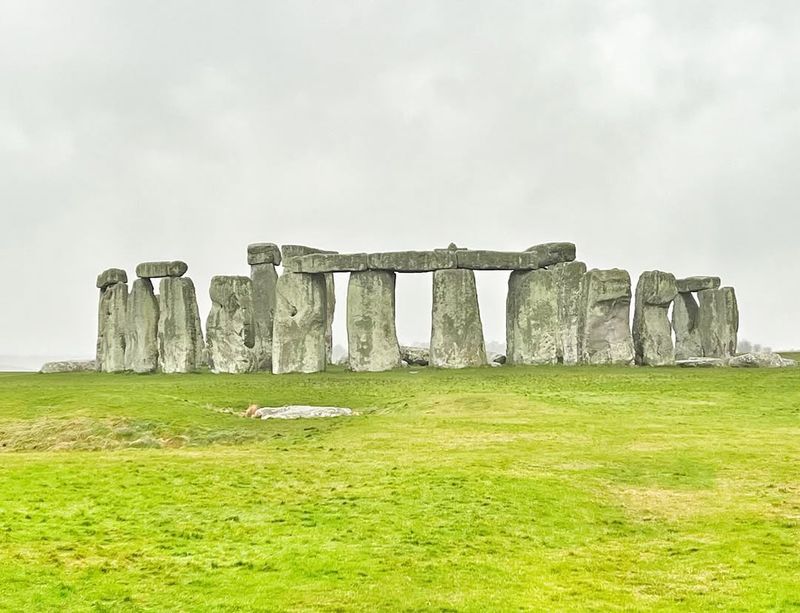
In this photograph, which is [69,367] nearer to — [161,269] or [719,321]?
[161,269]

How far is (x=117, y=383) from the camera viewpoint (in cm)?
3053

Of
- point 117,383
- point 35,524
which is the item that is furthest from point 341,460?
point 117,383

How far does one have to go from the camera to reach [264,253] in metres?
38.1

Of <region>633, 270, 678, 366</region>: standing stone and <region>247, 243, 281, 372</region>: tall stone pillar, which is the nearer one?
<region>633, 270, 678, 366</region>: standing stone

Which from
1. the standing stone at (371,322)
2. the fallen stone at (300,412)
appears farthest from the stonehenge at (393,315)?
the fallen stone at (300,412)

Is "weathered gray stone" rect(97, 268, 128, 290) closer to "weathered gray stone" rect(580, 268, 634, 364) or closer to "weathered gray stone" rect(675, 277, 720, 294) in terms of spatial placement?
"weathered gray stone" rect(580, 268, 634, 364)

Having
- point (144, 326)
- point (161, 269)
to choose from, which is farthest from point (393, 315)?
point (144, 326)

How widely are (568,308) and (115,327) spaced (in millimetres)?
18591

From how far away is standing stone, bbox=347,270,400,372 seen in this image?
110 ft

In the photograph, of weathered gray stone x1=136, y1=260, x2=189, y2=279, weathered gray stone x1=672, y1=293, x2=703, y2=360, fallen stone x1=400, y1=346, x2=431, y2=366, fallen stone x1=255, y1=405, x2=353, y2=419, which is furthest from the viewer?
weathered gray stone x1=672, y1=293, x2=703, y2=360

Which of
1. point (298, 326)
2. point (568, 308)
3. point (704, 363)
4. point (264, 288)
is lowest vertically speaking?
point (704, 363)

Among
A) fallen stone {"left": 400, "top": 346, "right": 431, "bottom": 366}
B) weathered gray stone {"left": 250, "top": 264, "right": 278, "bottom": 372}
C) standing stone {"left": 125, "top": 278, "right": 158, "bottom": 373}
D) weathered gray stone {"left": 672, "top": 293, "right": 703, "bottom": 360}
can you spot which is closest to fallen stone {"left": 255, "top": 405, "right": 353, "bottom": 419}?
weathered gray stone {"left": 250, "top": 264, "right": 278, "bottom": 372}

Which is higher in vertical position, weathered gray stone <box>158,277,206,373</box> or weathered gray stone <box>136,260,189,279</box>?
weathered gray stone <box>136,260,189,279</box>

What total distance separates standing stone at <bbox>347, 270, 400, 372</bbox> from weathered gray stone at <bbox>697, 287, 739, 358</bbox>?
49.8ft
